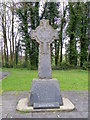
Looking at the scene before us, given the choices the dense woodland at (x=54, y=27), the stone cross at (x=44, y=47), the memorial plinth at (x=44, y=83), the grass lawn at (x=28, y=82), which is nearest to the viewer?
the memorial plinth at (x=44, y=83)

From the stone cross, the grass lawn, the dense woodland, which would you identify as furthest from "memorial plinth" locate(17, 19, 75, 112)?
the dense woodland

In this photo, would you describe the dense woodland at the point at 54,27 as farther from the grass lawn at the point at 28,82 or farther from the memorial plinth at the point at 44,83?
the memorial plinth at the point at 44,83

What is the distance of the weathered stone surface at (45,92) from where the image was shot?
398 centimetres

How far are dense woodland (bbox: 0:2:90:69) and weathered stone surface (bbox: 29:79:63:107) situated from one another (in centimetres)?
1226

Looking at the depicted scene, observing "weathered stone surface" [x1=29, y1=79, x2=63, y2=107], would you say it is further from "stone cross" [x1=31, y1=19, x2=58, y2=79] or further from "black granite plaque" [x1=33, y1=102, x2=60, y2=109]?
"stone cross" [x1=31, y1=19, x2=58, y2=79]

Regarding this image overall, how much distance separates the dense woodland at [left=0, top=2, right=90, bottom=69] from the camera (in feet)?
55.5

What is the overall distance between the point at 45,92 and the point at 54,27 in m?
14.4

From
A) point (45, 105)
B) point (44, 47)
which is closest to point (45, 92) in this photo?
point (45, 105)

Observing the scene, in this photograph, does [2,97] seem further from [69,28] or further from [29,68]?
[69,28]

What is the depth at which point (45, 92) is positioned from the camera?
13.2 ft

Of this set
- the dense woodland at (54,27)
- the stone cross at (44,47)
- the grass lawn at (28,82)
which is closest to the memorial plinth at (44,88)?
the stone cross at (44,47)

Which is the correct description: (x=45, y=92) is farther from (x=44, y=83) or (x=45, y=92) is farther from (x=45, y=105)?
(x=45, y=105)

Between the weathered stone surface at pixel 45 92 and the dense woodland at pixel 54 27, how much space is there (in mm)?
12264

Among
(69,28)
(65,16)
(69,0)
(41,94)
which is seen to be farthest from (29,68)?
(41,94)
